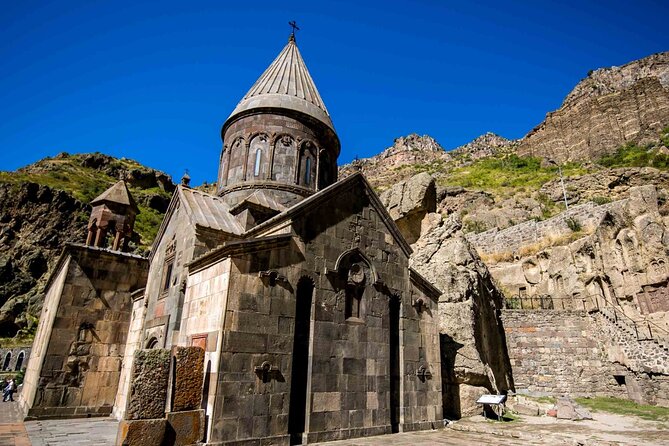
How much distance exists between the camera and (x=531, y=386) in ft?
49.2

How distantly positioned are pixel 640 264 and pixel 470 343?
10744 millimetres

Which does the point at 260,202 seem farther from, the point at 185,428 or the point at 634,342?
the point at 634,342

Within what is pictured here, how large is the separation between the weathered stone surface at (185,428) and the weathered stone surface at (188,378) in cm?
9

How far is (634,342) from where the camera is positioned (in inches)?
542

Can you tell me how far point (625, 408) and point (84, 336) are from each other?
16372 millimetres

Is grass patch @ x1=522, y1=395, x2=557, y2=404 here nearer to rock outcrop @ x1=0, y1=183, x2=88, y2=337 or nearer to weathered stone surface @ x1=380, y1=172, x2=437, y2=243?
weathered stone surface @ x1=380, y1=172, x2=437, y2=243

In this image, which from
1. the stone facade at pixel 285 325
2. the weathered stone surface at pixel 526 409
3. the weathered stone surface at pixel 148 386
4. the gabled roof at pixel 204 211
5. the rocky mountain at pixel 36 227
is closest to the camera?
the weathered stone surface at pixel 148 386

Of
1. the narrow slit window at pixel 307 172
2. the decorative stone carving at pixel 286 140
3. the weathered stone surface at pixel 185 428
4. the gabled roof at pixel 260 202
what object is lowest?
the weathered stone surface at pixel 185 428

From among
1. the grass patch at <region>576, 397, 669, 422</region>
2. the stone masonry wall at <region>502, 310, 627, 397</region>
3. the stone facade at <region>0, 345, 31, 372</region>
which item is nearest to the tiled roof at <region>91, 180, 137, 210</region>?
the stone masonry wall at <region>502, 310, 627, 397</region>

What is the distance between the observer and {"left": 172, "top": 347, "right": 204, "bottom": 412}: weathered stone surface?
5.41 meters

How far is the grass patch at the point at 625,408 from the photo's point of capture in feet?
34.8

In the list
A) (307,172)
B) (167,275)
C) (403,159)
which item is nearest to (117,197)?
(167,275)

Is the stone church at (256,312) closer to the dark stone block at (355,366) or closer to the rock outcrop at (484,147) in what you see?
the dark stone block at (355,366)

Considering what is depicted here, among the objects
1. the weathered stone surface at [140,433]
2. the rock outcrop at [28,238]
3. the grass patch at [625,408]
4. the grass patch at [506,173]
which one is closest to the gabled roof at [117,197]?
the weathered stone surface at [140,433]
